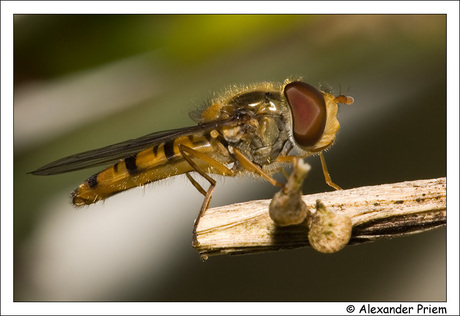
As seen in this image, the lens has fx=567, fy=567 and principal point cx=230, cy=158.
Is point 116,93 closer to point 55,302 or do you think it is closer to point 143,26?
point 143,26

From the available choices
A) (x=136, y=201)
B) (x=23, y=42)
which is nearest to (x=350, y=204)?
(x=136, y=201)

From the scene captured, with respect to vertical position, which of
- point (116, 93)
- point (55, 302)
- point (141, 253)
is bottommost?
point (55, 302)

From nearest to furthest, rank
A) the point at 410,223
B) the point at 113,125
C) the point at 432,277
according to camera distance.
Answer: the point at 410,223 < the point at 432,277 < the point at 113,125

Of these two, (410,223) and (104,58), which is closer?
(410,223)

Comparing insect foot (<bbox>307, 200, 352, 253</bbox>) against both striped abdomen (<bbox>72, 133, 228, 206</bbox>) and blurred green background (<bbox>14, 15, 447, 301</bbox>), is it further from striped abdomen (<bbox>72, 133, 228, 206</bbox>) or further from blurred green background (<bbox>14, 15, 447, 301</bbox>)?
striped abdomen (<bbox>72, 133, 228, 206</bbox>)

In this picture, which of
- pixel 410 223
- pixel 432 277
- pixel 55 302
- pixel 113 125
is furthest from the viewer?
pixel 113 125

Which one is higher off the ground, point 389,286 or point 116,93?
point 116,93
